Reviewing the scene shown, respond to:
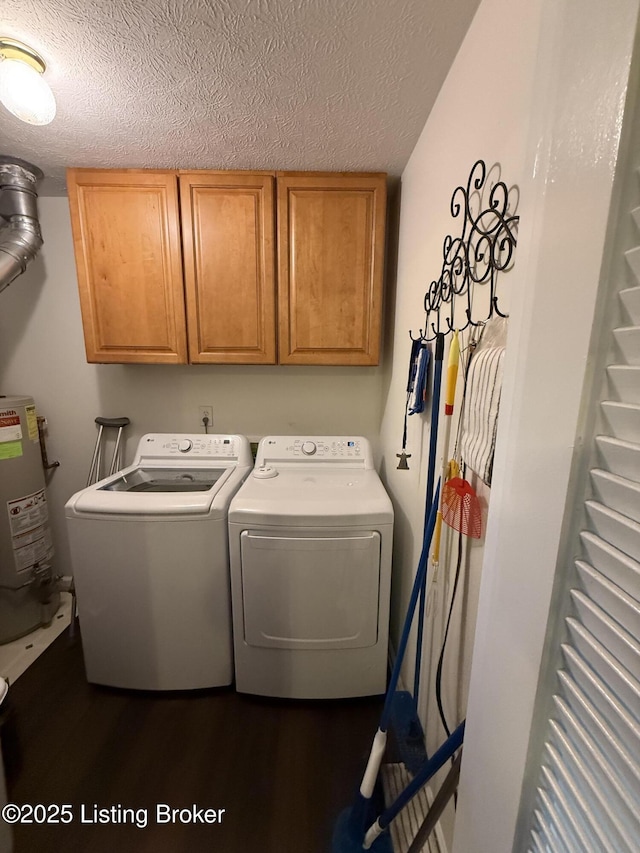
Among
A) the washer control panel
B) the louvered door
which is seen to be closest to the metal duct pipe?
the washer control panel

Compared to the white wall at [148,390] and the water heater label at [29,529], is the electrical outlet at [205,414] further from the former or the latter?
the water heater label at [29,529]

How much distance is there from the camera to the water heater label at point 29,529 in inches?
70.8

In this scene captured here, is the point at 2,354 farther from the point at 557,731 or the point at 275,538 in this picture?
the point at 557,731

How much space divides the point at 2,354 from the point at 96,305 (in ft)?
2.76

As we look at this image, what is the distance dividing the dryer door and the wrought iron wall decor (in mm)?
886

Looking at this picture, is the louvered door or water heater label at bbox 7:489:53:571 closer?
the louvered door

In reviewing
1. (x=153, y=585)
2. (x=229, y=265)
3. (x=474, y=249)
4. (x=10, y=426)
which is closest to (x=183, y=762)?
(x=153, y=585)

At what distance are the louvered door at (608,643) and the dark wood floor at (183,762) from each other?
3.98ft

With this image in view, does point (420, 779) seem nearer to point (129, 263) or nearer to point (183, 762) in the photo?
point (183, 762)

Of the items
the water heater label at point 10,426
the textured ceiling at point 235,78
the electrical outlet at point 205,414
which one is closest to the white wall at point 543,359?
the textured ceiling at point 235,78

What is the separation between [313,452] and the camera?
6.03 feet

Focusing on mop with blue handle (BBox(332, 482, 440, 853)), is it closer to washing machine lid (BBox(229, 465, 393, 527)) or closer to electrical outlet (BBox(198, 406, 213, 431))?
washing machine lid (BBox(229, 465, 393, 527))

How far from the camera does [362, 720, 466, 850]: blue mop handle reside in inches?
28.2

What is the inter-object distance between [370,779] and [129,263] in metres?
2.19
